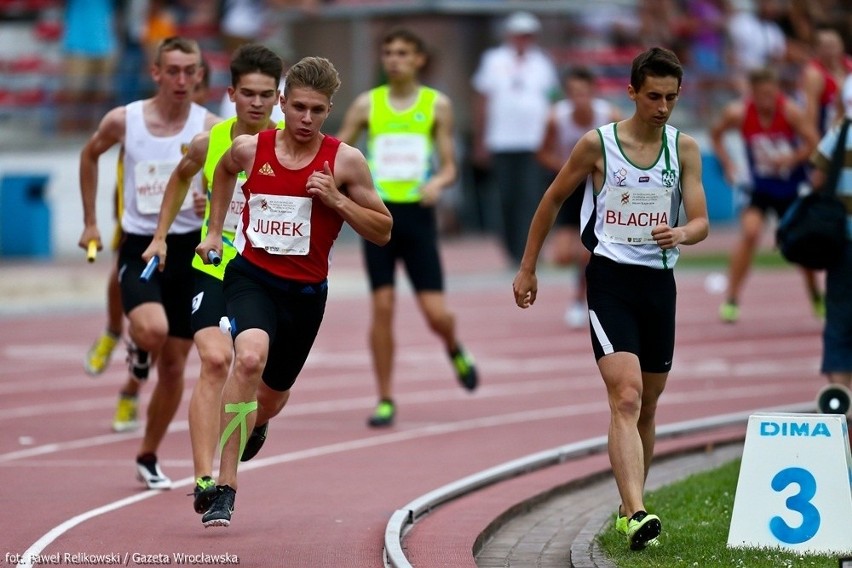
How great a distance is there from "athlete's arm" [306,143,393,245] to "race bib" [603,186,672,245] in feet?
3.23

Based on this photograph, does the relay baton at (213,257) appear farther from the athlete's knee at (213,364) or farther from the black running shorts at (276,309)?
the athlete's knee at (213,364)

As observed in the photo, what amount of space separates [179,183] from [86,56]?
17.4 meters

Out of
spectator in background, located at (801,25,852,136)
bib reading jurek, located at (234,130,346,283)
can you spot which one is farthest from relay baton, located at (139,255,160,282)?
spectator in background, located at (801,25,852,136)

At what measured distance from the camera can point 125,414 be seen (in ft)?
38.5

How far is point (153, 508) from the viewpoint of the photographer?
29.3ft

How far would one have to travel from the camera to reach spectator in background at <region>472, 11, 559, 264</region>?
72.7 ft

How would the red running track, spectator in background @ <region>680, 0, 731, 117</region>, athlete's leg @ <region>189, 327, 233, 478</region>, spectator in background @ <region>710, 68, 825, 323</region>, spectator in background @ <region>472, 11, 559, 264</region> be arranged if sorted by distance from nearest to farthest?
athlete's leg @ <region>189, 327, 233, 478</region> → the red running track → spectator in background @ <region>710, 68, 825, 323</region> → spectator in background @ <region>472, 11, 559, 264</region> → spectator in background @ <region>680, 0, 731, 117</region>

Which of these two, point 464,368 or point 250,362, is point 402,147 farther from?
point 250,362

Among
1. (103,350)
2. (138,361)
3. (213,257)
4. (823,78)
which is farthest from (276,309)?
(823,78)

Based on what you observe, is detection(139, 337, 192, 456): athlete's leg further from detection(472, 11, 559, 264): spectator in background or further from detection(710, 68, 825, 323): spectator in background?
detection(472, 11, 559, 264): spectator in background

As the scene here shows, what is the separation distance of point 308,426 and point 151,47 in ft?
48.2

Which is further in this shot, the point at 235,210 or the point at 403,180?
the point at 403,180

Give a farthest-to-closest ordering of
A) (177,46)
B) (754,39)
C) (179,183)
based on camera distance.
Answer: (754,39) < (177,46) < (179,183)

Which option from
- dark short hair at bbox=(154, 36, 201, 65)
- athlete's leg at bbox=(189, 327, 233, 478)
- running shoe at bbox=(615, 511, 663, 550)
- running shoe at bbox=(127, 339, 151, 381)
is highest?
dark short hair at bbox=(154, 36, 201, 65)
